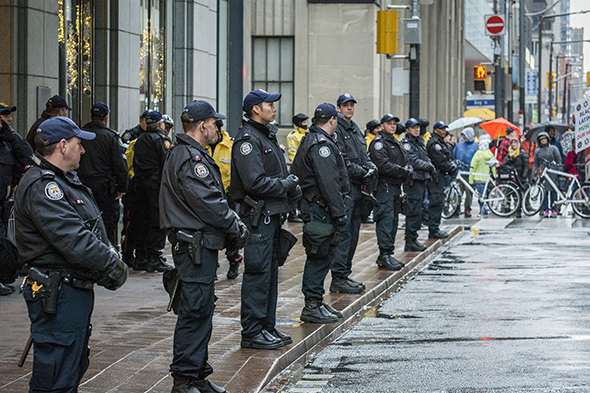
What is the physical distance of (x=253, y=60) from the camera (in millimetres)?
26781

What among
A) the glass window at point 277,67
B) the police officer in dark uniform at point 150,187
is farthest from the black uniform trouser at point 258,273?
the glass window at point 277,67

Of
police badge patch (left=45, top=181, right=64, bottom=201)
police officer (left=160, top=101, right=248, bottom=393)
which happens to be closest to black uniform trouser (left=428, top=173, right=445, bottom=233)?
police officer (left=160, top=101, right=248, bottom=393)

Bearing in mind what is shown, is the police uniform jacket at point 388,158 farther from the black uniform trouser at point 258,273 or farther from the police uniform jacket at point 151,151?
the black uniform trouser at point 258,273

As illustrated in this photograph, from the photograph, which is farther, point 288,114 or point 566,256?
point 288,114

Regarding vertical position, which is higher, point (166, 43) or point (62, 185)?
point (166, 43)

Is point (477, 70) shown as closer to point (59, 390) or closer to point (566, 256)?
point (566, 256)

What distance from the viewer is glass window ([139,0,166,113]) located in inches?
601

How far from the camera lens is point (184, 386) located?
19.7 ft

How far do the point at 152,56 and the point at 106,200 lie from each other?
500 centimetres

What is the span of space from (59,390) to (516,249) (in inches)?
470

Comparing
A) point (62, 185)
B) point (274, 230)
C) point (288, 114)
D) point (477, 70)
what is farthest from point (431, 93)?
point (62, 185)

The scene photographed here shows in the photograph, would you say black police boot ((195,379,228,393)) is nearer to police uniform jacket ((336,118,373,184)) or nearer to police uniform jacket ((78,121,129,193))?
police uniform jacket ((336,118,373,184))

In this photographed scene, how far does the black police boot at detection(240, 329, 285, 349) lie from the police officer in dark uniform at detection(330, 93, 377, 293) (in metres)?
2.92

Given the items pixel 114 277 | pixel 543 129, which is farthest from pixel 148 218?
pixel 543 129
